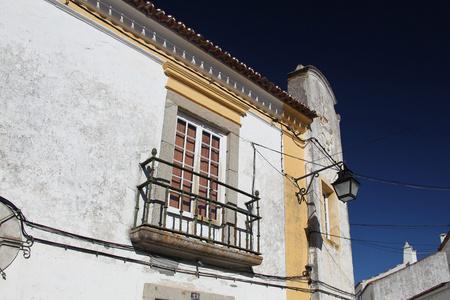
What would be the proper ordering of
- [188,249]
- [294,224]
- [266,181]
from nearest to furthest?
[188,249] < [266,181] < [294,224]

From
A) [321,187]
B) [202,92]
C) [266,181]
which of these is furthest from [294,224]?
[202,92]

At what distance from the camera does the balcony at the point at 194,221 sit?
5.49 m

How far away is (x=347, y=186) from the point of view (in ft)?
24.1

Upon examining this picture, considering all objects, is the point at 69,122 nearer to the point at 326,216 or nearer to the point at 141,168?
the point at 141,168

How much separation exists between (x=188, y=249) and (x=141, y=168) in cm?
124

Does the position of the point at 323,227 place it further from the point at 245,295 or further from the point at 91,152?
the point at 91,152

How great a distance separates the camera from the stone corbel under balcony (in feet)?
17.4

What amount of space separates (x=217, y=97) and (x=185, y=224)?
92.1 inches

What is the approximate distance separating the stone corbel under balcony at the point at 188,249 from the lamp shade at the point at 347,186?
1.90 m

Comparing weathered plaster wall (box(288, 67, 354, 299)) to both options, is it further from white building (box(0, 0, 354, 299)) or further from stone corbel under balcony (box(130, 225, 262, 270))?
stone corbel under balcony (box(130, 225, 262, 270))

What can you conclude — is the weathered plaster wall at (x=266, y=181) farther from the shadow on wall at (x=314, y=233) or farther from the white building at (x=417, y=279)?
the white building at (x=417, y=279)

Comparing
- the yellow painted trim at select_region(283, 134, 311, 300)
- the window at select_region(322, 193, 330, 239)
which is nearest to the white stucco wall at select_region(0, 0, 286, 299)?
the yellow painted trim at select_region(283, 134, 311, 300)

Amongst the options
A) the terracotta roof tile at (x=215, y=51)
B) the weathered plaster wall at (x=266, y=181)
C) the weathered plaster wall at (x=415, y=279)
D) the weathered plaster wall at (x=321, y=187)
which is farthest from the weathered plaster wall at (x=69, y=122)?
the weathered plaster wall at (x=415, y=279)

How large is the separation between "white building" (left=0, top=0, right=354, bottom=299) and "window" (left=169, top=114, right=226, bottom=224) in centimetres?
2
